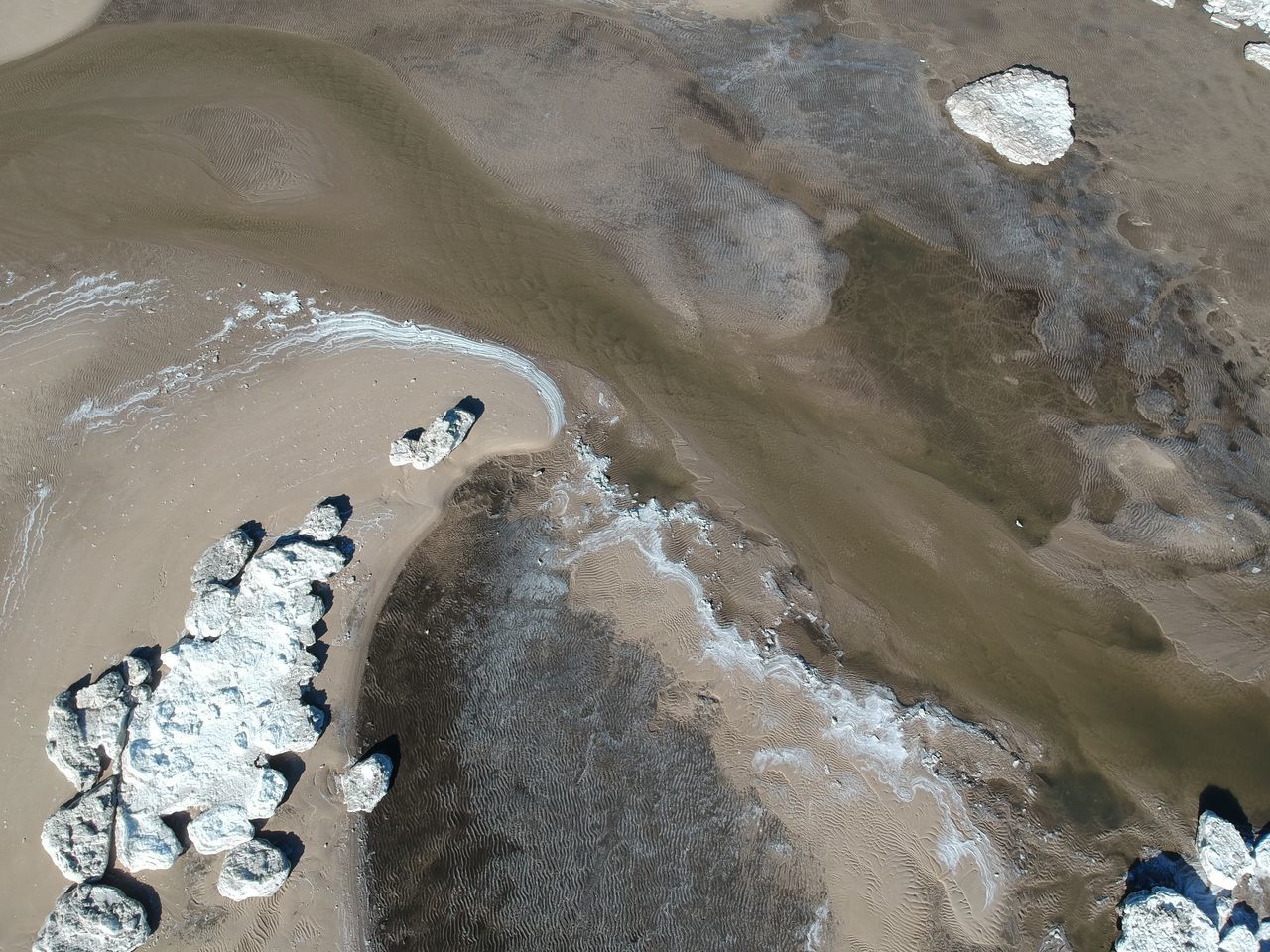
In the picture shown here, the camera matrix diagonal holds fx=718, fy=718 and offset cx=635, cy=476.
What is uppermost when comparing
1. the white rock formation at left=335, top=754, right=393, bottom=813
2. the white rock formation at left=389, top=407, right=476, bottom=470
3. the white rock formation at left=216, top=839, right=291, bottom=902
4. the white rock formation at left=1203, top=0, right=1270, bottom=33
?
the white rock formation at left=1203, top=0, right=1270, bottom=33

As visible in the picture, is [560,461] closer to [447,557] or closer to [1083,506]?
[447,557]

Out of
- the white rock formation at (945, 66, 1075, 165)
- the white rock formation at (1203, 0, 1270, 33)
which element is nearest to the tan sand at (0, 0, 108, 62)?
the white rock formation at (945, 66, 1075, 165)

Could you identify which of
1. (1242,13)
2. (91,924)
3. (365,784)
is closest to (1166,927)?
(365,784)

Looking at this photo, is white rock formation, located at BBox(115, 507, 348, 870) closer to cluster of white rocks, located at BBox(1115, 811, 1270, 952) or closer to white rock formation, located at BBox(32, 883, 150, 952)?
white rock formation, located at BBox(32, 883, 150, 952)

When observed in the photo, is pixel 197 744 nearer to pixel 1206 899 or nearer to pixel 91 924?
pixel 91 924

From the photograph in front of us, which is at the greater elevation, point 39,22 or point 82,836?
point 39,22

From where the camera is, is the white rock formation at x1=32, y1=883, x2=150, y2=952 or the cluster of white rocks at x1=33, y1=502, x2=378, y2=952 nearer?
the white rock formation at x1=32, y1=883, x2=150, y2=952

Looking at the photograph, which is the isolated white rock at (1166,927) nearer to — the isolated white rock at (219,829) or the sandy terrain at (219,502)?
the sandy terrain at (219,502)
